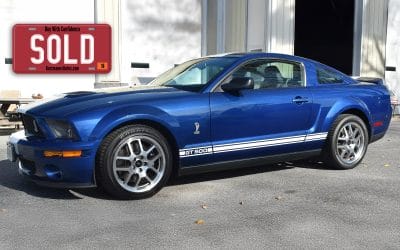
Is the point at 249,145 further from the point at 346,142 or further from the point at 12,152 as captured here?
the point at 12,152

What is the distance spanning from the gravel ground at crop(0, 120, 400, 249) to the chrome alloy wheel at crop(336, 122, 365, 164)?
287 mm

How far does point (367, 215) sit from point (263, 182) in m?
1.45

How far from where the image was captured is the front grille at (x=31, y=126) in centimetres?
511

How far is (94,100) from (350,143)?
3.22 metres

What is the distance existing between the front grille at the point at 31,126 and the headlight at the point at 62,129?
177 mm

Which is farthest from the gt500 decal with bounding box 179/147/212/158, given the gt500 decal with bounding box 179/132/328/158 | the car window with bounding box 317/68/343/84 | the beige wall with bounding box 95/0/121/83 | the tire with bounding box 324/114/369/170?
the beige wall with bounding box 95/0/121/83

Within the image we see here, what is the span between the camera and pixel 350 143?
6.60m

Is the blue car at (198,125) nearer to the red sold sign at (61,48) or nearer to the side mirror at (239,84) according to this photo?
the side mirror at (239,84)

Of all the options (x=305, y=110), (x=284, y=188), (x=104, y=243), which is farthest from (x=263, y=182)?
(x=104, y=243)

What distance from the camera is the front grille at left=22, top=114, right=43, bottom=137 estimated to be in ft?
16.8

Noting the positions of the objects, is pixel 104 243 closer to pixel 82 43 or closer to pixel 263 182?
pixel 263 182

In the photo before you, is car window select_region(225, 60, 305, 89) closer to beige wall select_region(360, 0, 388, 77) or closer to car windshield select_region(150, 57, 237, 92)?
car windshield select_region(150, 57, 237, 92)

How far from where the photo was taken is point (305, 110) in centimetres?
607

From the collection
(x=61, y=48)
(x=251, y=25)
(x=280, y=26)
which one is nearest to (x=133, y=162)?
(x=61, y=48)
